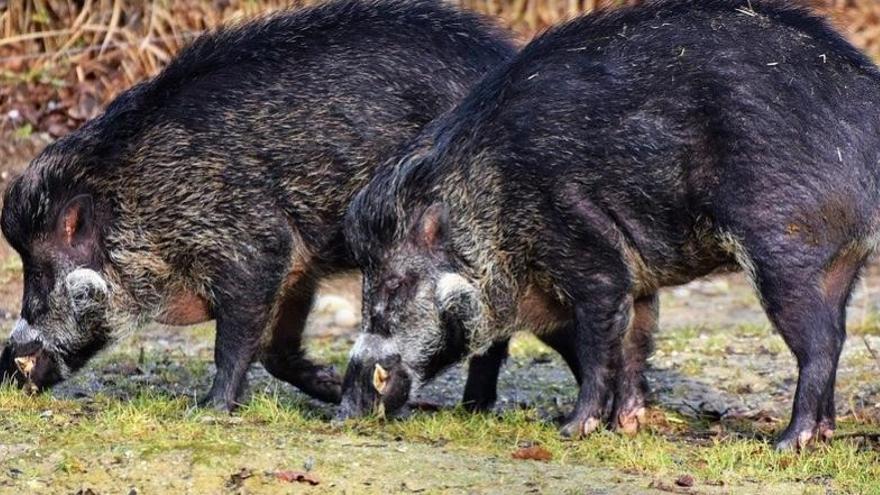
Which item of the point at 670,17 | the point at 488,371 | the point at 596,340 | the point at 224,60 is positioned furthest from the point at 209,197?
the point at 670,17

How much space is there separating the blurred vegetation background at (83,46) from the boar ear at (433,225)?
687 centimetres

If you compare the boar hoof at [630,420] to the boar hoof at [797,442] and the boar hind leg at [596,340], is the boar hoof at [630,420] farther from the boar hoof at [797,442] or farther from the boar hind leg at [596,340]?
the boar hoof at [797,442]

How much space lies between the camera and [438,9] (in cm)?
913

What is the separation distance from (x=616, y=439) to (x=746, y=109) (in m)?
1.49

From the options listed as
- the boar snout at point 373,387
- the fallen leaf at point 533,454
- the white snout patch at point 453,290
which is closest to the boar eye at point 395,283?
the white snout patch at point 453,290

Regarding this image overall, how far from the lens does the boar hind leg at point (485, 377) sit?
28.1ft

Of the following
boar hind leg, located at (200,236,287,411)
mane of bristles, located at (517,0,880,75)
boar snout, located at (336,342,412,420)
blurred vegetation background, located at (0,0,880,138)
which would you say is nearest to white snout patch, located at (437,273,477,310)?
boar snout, located at (336,342,412,420)

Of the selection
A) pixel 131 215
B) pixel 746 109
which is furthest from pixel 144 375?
pixel 746 109

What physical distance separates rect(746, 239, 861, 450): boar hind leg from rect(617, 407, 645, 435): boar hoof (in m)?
0.75

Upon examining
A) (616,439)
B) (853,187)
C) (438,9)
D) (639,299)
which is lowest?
(616,439)

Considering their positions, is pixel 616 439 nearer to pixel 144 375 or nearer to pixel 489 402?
pixel 489 402

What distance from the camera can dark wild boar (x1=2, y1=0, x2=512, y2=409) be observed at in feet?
27.4

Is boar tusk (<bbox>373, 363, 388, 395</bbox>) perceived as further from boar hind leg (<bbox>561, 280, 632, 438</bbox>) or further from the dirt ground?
boar hind leg (<bbox>561, 280, 632, 438</bbox>)

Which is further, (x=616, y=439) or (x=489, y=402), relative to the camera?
(x=489, y=402)
